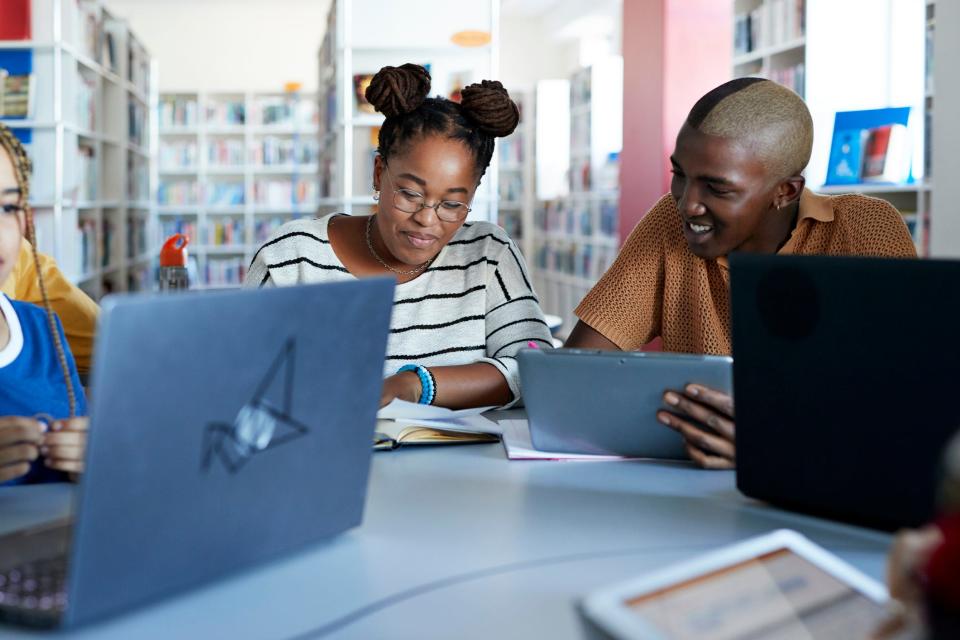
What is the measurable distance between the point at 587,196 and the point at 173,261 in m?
5.82

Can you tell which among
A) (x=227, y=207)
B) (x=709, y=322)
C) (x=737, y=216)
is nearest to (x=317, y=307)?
(x=737, y=216)

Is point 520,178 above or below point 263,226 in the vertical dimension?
above

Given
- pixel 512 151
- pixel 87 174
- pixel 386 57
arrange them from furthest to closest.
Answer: pixel 512 151
pixel 87 174
pixel 386 57

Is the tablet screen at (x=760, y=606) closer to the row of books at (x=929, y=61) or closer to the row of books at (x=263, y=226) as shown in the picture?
the row of books at (x=929, y=61)

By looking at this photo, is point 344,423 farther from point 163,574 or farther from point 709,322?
point 709,322

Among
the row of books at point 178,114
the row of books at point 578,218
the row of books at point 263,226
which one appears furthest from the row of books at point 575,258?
the row of books at point 178,114

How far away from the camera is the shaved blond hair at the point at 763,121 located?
4.84 ft

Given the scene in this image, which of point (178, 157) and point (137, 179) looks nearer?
point (137, 179)

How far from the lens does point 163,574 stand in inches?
26.7

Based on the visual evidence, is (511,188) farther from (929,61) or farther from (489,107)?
(489,107)

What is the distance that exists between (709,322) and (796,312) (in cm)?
81

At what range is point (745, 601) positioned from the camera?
1.90 ft

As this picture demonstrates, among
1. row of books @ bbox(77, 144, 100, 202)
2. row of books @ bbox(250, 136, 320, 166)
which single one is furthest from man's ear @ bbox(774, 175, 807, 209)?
row of books @ bbox(250, 136, 320, 166)

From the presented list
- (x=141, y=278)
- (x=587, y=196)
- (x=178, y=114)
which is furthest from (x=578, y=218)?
(x=178, y=114)
